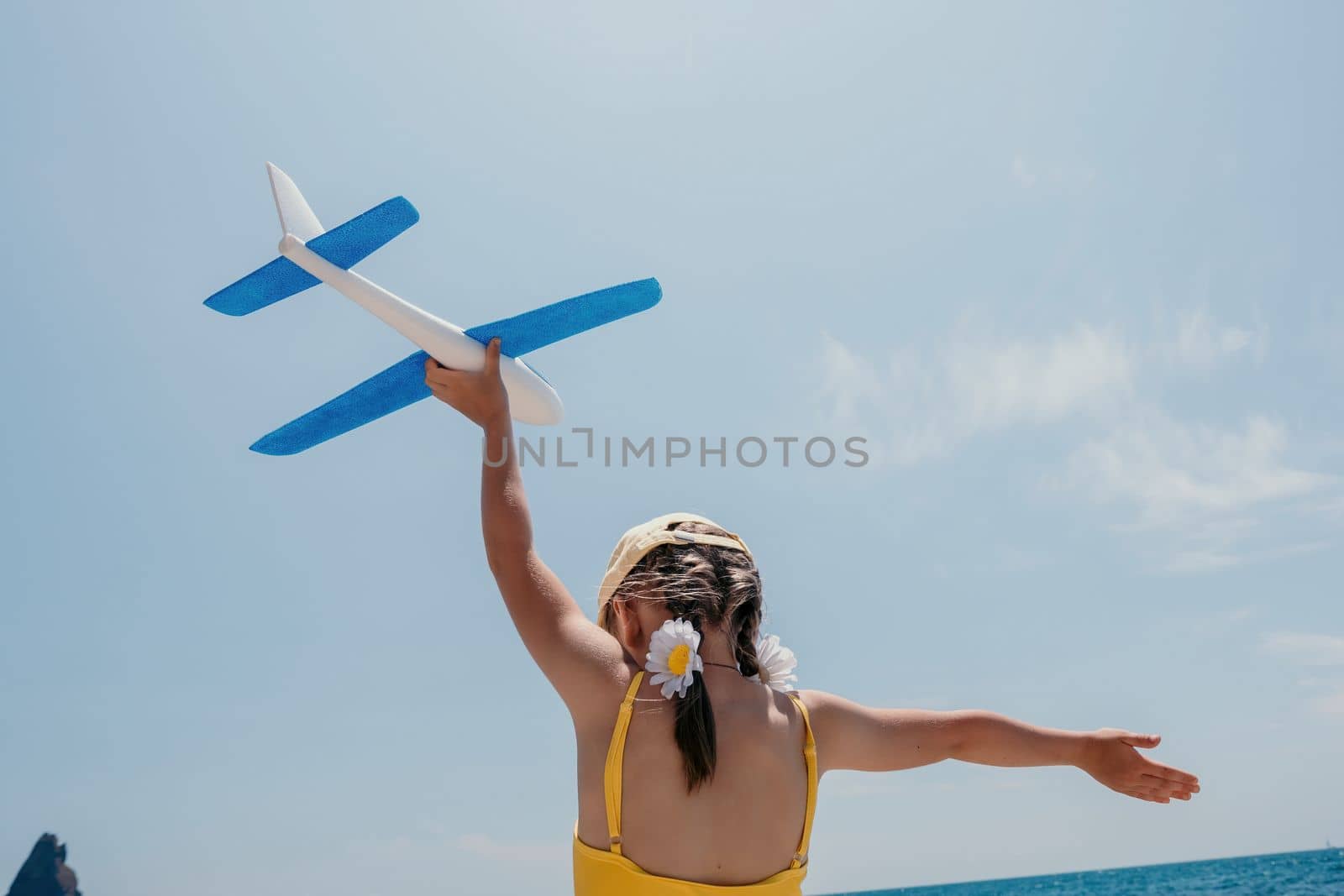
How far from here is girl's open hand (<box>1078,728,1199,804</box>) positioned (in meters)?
2.54

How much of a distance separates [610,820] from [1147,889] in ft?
229

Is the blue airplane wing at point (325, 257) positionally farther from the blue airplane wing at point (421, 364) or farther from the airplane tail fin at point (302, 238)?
the blue airplane wing at point (421, 364)

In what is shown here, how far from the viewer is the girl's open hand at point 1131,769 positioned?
8.32ft

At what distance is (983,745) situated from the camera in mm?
2508

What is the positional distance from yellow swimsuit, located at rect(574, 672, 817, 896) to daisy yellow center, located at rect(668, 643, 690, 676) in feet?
0.29

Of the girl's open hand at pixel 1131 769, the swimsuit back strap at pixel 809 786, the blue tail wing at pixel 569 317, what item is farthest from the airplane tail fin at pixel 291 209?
the girl's open hand at pixel 1131 769

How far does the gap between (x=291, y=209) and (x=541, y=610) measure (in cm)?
199

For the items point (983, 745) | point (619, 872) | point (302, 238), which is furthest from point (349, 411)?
point (983, 745)

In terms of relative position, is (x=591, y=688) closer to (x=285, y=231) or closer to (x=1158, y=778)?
(x=1158, y=778)

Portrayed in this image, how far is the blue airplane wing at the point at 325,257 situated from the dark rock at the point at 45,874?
64.0 m

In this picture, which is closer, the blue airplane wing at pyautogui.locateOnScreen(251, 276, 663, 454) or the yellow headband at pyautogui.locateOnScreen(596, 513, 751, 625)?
the yellow headband at pyautogui.locateOnScreen(596, 513, 751, 625)

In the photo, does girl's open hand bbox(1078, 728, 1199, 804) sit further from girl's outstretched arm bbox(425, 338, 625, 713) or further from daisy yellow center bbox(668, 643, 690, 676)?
girl's outstretched arm bbox(425, 338, 625, 713)

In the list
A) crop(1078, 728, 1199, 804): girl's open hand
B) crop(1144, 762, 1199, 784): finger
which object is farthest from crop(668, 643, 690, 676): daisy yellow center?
crop(1144, 762, 1199, 784): finger

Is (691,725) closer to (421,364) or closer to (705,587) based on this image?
(705,587)
